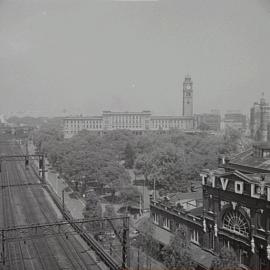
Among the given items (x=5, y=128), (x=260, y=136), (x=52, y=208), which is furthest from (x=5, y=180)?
(x=5, y=128)

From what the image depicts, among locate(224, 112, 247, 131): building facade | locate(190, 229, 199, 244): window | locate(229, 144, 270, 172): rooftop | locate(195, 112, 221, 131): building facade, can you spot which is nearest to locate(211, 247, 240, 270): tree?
locate(190, 229, 199, 244): window

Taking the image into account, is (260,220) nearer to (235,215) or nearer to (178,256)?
(235,215)

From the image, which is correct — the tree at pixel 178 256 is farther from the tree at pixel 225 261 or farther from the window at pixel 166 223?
the window at pixel 166 223

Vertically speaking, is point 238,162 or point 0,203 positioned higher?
point 238,162

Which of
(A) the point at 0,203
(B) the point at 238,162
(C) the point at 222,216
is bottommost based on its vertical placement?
(A) the point at 0,203

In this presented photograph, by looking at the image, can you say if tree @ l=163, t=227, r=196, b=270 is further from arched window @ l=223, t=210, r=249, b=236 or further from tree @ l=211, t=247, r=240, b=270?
arched window @ l=223, t=210, r=249, b=236

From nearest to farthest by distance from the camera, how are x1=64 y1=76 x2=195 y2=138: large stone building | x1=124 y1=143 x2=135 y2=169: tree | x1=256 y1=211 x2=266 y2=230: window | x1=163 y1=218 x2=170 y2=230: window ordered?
x1=256 y1=211 x2=266 y2=230: window
x1=163 y1=218 x2=170 y2=230: window
x1=124 y1=143 x2=135 y2=169: tree
x1=64 y1=76 x2=195 y2=138: large stone building

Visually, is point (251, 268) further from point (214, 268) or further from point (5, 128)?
point (5, 128)

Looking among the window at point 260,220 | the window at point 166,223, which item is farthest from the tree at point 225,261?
the window at point 166,223
